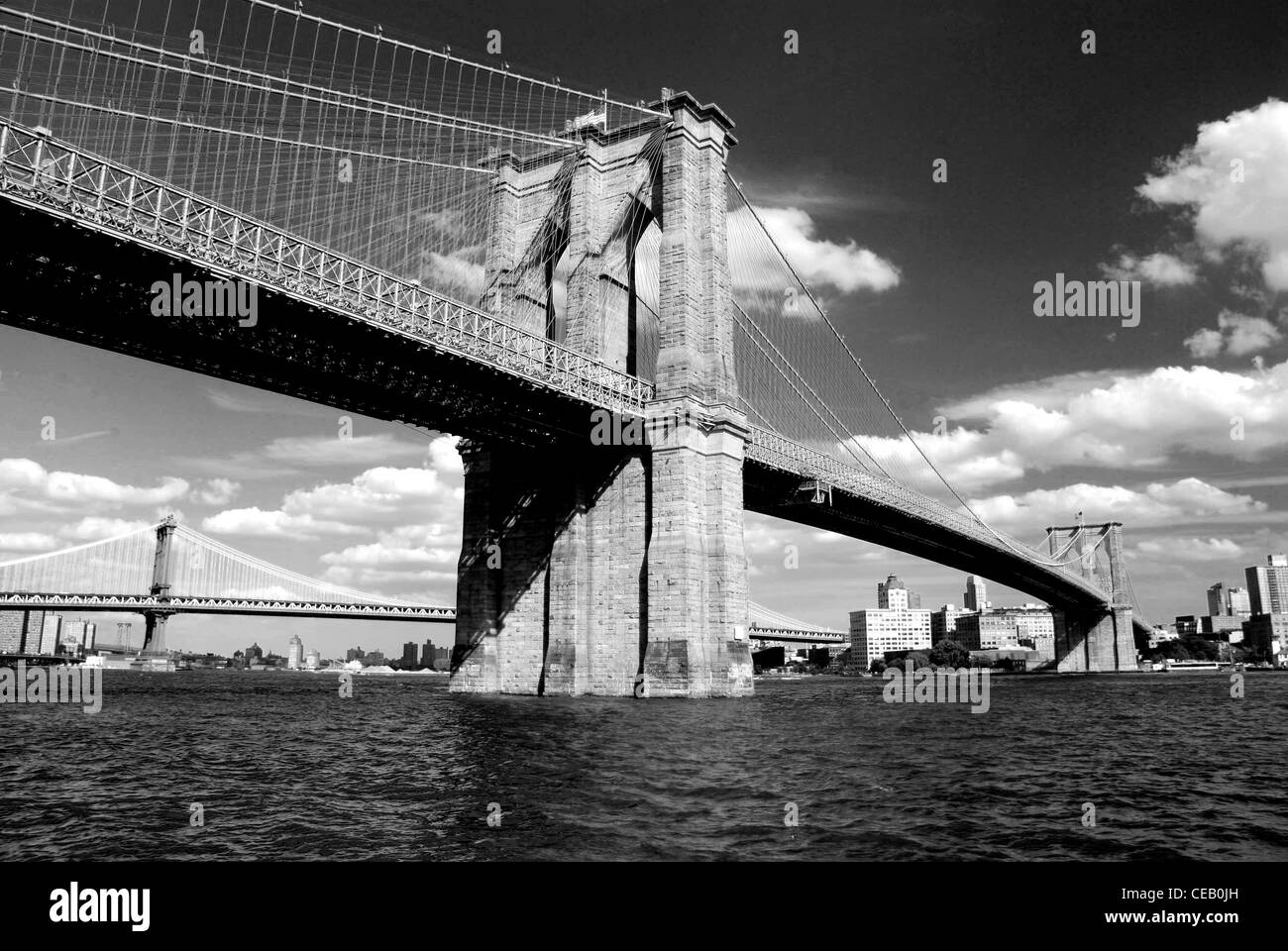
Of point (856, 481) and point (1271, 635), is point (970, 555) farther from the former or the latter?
point (1271, 635)

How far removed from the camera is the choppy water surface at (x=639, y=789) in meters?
10.2

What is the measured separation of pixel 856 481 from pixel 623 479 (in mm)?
22013

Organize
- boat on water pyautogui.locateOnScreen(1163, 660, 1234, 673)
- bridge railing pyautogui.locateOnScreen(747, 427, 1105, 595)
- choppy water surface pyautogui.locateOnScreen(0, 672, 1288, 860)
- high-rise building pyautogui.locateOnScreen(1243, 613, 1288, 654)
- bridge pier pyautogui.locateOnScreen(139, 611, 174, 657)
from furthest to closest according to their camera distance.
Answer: high-rise building pyautogui.locateOnScreen(1243, 613, 1288, 654) < boat on water pyautogui.locateOnScreen(1163, 660, 1234, 673) < bridge pier pyautogui.locateOnScreen(139, 611, 174, 657) < bridge railing pyautogui.locateOnScreen(747, 427, 1105, 595) < choppy water surface pyautogui.locateOnScreen(0, 672, 1288, 860)

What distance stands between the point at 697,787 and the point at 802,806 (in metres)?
2.16

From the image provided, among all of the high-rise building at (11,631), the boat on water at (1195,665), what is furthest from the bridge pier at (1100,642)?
the high-rise building at (11,631)

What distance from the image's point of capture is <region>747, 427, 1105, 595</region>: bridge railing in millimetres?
49812

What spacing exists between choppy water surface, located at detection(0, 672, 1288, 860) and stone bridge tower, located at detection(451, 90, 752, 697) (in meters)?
13.1

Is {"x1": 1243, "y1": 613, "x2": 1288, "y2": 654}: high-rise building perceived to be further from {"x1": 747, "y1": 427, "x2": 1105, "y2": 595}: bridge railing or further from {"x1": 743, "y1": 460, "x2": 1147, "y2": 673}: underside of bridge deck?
{"x1": 747, "y1": 427, "x2": 1105, "y2": 595}: bridge railing

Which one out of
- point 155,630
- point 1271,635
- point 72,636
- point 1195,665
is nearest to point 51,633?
point 72,636


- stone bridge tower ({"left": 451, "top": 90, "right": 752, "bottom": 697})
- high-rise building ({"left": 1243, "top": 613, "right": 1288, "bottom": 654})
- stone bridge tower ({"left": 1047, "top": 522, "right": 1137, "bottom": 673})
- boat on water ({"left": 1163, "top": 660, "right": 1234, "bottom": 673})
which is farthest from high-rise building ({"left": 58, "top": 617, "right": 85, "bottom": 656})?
high-rise building ({"left": 1243, "top": 613, "right": 1288, "bottom": 654})
